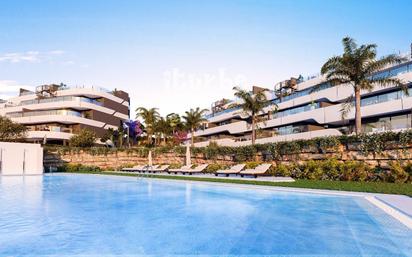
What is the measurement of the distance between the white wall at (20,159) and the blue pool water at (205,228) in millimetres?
21381

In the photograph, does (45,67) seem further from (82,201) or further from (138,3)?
(82,201)

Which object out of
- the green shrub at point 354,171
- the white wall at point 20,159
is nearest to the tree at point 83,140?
the white wall at point 20,159

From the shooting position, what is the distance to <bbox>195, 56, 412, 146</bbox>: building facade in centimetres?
3034

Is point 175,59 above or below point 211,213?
above

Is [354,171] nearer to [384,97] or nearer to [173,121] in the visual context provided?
[384,97]

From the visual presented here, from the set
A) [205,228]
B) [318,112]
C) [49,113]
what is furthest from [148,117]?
[205,228]

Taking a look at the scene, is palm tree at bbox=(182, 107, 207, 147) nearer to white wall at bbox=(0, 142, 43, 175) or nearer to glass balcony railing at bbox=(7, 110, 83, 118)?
glass balcony railing at bbox=(7, 110, 83, 118)

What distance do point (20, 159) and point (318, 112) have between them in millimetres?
31272

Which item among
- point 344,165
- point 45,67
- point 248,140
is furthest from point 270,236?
point 248,140

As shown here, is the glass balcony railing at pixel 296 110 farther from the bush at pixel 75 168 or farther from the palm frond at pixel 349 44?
the bush at pixel 75 168

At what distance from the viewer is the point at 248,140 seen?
4775 cm

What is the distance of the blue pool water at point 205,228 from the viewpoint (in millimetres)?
6027

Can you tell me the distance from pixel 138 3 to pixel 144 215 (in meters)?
14.5

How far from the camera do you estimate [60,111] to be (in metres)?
54.0
